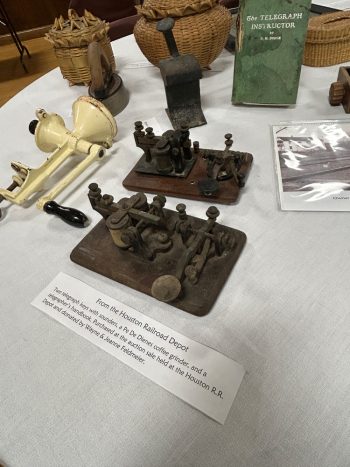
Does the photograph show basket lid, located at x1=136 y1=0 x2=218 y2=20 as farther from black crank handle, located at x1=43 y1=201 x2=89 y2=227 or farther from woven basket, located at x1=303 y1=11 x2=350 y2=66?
black crank handle, located at x1=43 y1=201 x2=89 y2=227

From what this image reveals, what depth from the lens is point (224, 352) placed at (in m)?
0.75

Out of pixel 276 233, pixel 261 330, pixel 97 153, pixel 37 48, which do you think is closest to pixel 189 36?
pixel 97 153

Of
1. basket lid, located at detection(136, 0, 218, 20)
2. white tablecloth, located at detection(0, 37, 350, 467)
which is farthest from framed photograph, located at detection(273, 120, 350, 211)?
A: basket lid, located at detection(136, 0, 218, 20)

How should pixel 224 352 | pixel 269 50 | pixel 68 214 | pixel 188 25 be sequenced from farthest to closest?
pixel 188 25 → pixel 269 50 → pixel 68 214 → pixel 224 352

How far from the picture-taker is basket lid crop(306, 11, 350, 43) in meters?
1.34

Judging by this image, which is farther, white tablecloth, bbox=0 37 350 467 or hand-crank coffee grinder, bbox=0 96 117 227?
hand-crank coffee grinder, bbox=0 96 117 227

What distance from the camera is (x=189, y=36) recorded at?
4.33ft

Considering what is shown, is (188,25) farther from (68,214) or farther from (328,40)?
(68,214)

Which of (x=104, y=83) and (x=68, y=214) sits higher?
(x=104, y=83)

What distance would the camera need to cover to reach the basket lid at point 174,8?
1271 mm

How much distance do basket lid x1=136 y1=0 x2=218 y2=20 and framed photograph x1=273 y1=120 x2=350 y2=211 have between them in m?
0.54

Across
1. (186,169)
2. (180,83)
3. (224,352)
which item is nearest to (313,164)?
(186,169)

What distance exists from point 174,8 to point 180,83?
0.32 meters

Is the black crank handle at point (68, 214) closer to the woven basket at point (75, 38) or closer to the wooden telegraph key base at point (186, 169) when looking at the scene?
the wooden telegraph key base at point (186, 169)
